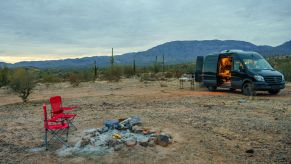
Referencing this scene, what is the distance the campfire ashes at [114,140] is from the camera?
760cm

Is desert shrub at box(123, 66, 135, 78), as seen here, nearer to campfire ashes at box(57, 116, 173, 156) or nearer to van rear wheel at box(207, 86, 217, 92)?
van rear wheel at box(207, 86, 217, 92)

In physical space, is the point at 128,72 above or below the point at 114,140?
above

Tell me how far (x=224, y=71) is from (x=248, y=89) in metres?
2.32

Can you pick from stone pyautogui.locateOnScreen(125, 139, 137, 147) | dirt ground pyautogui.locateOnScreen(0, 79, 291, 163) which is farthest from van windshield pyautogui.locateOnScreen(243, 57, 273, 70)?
stone pyautogui.locateOnScreen(125, 139, 137, 147)

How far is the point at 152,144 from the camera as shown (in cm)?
771

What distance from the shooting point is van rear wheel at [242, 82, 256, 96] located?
16.8 metres

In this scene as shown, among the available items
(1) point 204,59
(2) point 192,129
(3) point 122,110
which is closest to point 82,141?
(2) point 192,129

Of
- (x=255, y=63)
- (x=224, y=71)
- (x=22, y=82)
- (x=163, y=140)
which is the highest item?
(x=255, y=63)

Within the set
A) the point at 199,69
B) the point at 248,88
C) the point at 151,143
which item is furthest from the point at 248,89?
the point at 151,143

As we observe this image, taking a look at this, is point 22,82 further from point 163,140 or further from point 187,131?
point 163,140

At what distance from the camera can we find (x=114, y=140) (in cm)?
785

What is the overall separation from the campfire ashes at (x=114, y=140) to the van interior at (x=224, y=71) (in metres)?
10.9

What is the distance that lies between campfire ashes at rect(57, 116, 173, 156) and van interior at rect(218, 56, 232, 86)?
10.9 m

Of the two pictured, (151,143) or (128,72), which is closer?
(151,143)
